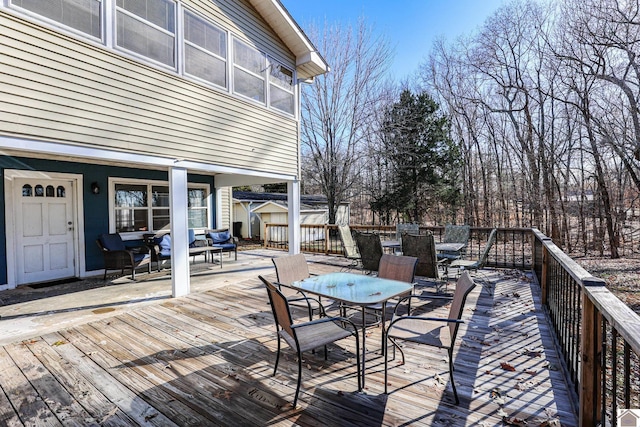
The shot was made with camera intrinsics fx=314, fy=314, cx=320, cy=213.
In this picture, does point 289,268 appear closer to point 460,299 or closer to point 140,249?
point 460,299

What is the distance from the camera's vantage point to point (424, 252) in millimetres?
5066

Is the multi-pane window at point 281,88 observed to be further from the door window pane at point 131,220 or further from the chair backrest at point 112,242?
the chair backrest at point 112,242

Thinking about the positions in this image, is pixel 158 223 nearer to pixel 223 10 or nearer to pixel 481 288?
pixel 223 10

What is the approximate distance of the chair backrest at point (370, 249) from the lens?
5.53 meters

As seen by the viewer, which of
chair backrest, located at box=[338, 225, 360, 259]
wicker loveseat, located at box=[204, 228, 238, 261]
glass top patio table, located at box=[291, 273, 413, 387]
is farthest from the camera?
wicker loveseat, located at box=[204, 228, 238, 261]

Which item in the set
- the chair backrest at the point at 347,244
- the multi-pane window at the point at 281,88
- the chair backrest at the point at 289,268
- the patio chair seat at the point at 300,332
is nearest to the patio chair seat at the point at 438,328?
the patio chair seat at the point at 300,332

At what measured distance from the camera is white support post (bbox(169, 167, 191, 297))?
542 cm

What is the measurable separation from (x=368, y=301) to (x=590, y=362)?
1498 millimetres

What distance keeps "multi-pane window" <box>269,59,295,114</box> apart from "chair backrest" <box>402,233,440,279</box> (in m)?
4.64

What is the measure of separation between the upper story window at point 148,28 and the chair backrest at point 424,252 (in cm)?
509

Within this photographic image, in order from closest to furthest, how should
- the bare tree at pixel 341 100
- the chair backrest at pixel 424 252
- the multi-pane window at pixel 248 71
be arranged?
the chair backrest at pixel 424 252 < the multi-pane window at pixel 248 71 < the bare tree at pixel 341 100

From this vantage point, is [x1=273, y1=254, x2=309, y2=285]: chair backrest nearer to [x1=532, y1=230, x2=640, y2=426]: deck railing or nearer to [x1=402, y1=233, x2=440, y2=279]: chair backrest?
[x1=402, y1=233, x2=440, y2=279]: chair backrest

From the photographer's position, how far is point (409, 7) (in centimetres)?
1282

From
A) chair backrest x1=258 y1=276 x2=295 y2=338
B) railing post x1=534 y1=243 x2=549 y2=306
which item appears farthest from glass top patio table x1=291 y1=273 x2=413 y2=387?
railing post x1=534 y1=243 x2=549 y2=306
